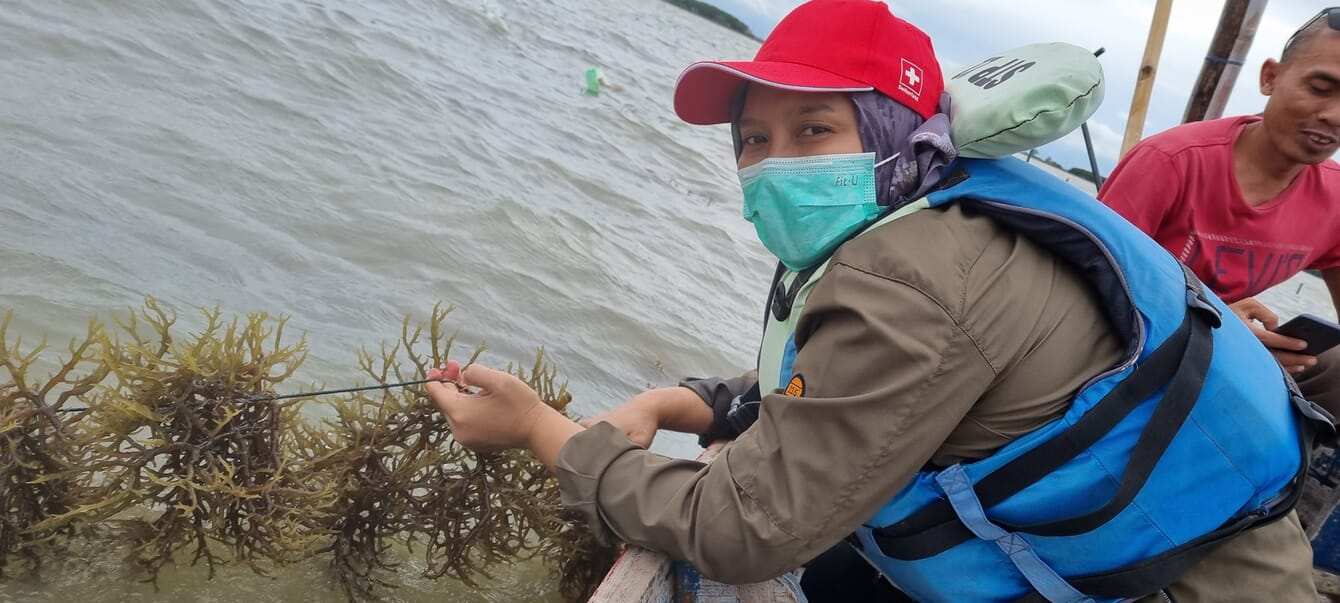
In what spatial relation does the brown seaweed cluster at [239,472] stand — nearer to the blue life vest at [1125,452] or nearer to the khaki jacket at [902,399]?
the khaki jacket at [902,399]

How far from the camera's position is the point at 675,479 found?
190cm

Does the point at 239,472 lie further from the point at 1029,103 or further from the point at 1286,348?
the point at 1286,348

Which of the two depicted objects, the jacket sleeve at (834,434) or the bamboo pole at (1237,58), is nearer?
the jacket sleeve at (834,434)

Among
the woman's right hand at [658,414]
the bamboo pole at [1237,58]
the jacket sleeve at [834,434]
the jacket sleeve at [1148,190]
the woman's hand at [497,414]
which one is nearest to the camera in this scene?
the jacket sleeve at [834,434]

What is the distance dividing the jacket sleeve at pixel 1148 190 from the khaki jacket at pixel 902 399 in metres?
1.37

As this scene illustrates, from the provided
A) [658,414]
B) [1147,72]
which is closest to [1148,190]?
[658,414]

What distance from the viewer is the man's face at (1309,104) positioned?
2.75m

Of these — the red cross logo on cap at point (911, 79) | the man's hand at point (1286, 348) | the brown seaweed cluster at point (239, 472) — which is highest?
the red cross logo on cap at point (911, 79)

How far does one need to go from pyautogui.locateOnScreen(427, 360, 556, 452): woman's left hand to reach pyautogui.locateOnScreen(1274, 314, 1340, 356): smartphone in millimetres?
2227

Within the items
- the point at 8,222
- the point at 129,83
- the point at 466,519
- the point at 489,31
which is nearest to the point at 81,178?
the point at 8,222

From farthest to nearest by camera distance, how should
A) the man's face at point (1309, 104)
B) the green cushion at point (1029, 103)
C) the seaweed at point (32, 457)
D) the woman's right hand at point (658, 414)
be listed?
the man's face at point (1309, 104) < the woman's right hand at point (658, 414) < the seaweed at point (32, 457) < the green cushion at point (1029, 103)

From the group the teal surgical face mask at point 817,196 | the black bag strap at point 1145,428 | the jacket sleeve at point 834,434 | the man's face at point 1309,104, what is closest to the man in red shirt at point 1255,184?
the man's face at point 1309,104

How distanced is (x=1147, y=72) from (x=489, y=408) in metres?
4.52

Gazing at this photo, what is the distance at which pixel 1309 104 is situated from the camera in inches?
110
